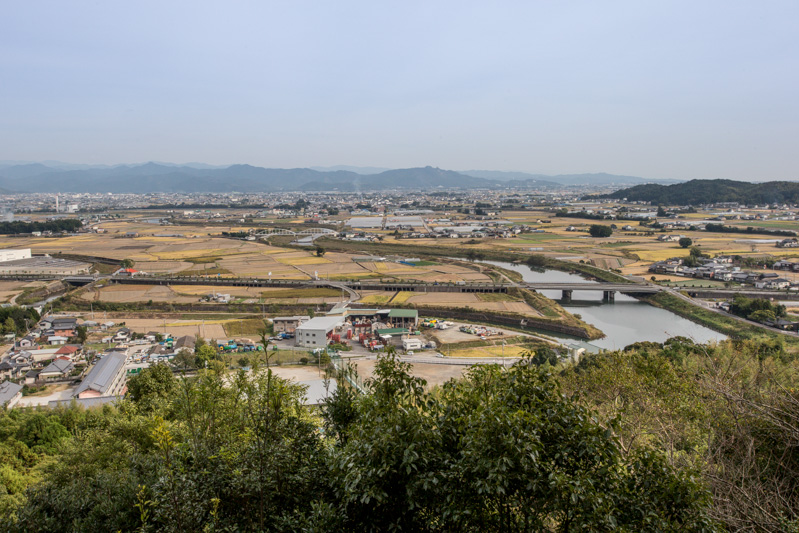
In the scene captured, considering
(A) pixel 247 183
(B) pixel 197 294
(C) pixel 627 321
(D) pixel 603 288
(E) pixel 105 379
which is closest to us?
(E) pixel 105 379

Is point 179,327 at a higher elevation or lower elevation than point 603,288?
lower

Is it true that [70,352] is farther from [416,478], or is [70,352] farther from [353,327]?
[416,478]

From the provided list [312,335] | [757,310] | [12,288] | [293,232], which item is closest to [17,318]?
[12,288]

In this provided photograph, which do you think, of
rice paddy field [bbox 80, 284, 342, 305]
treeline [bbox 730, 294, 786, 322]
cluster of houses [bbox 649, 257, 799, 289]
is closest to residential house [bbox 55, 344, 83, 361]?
rice paddy field [bbox 80, 284, 342, 305]

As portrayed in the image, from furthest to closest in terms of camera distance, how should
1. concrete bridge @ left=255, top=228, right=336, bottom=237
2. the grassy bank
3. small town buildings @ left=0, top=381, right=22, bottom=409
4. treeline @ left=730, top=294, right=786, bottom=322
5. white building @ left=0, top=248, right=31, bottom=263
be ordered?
concrete bridge @ left=255, top=228, right=336, bottom=237, white building @ left=0, top=248, right=31, bottom=263, treeline @ left=730, top=294, right=786, bottom=322, the grassy bank, small town buildings @ left=0, top=381, right=22, bottom=409

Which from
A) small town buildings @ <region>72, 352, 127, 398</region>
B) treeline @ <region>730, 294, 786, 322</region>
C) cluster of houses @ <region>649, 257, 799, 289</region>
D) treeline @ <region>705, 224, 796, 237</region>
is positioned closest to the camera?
small town buildings @ <region>72, 352, 127, 398</region>

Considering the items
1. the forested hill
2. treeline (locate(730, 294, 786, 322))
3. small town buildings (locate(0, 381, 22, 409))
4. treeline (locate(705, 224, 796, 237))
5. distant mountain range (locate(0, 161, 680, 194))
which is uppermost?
distant mountain range (locate(0, 161, 680, 194))

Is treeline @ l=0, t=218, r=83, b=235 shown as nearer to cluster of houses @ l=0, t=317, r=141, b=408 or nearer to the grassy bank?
cluster of houses @ l=0, t=317, r=141, b=408
